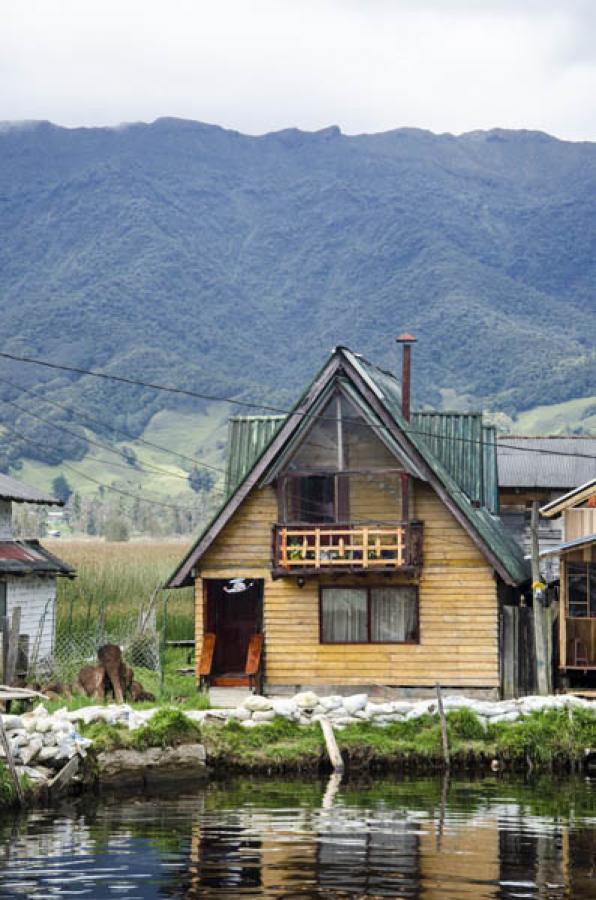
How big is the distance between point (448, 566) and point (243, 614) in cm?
700

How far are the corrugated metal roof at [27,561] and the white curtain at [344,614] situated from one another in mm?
8352

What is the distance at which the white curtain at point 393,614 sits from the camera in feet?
141

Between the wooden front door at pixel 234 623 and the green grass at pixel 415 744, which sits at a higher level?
the wooden front door at pixel 234 623

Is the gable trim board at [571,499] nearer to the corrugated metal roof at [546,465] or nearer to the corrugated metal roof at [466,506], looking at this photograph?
the corrugated metal roof at [466,506]

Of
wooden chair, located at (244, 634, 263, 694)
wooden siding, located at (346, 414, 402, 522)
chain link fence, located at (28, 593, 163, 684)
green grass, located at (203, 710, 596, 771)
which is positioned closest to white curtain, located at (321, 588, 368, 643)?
wooden chair, located at (244, 634, 263, 694)

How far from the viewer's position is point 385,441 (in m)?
42.4

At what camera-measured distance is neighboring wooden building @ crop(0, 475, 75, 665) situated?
46094 mm

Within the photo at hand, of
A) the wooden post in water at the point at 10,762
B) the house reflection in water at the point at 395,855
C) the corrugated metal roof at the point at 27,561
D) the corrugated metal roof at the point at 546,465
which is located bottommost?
the house reflection in water at the point at 395,855

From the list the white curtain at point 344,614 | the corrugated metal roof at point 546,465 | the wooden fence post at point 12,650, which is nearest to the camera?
the wooden fence post at point 12,650

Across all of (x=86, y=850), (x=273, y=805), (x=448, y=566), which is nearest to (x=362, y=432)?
(x=448, y=566)

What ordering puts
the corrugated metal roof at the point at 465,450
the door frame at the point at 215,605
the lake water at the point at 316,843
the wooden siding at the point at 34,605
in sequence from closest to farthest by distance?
the lake water at the point at 316,843 < the door frame at the point at 215,605 < the corrugated metal roof at the point at 465,450 < the wooden siding at the point at 34,605

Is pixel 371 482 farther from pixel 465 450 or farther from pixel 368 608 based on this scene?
pixel 465 450

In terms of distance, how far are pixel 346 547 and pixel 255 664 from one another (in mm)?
3767

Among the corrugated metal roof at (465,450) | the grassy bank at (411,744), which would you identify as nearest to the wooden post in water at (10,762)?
the grassy bank at (411,744)
